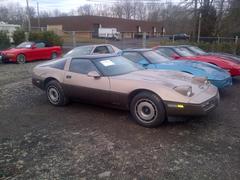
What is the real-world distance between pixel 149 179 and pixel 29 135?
2357 mm

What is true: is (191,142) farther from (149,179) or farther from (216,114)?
(216,114)

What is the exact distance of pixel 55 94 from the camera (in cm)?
563

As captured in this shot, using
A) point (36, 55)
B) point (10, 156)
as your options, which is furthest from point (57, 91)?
point (36, 55)

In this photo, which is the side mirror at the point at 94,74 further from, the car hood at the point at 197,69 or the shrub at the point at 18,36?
the shrub at the point at 18,36

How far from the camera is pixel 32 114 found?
16.9 ft

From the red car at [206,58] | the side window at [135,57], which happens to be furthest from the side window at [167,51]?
the side window at [135,57]

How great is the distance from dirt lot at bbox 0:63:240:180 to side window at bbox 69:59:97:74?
36.3 inches

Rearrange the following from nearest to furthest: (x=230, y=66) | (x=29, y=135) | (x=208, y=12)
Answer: (x=29, y=135), (x=230, y=66), (x=208, y=12)

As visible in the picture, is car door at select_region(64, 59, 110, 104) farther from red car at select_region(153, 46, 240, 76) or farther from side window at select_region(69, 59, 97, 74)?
red car at select_region(153, 46, 240, 76)

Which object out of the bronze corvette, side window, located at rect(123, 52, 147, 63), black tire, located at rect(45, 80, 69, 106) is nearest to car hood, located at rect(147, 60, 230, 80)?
side window, located at rect(123, 52, 147, 63)

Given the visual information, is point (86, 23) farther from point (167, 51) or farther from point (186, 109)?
point (186, 109)

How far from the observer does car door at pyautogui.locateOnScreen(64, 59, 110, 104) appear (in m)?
4.76

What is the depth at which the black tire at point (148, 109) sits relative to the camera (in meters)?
4.11

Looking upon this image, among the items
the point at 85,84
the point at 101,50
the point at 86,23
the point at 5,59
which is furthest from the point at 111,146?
the point at 86,23
